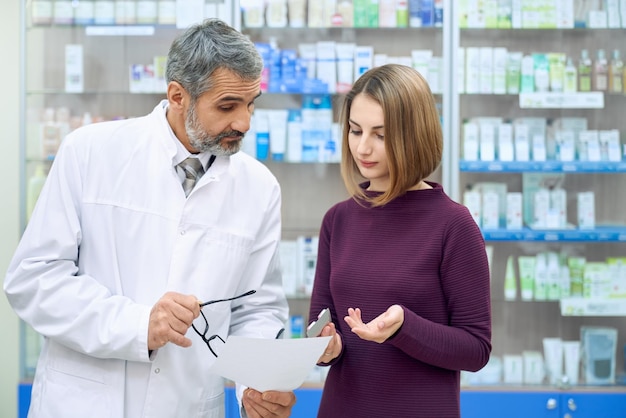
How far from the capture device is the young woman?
1.79m

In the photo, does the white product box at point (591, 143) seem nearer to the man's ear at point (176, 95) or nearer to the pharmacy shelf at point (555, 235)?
the pharmacy shelf at point (555, 235)

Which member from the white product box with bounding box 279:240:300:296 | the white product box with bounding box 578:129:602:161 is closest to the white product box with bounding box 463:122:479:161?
the white product box with bounding box 578:129:602:161

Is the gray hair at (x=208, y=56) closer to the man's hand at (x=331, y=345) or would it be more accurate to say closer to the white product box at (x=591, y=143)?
the man's hand at (x=331, y=345)

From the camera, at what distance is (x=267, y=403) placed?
75.9 inches

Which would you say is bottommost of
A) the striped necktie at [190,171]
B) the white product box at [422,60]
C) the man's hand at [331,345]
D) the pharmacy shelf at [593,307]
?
the pharmacy shelf at [593,307]

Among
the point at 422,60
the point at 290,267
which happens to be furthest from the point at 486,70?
the point at 290,267

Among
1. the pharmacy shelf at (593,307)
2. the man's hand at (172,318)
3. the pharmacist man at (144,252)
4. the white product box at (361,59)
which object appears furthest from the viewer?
the white product box at (361,59)

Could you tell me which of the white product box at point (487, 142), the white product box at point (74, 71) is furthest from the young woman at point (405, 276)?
the white product box at point (74, 71)

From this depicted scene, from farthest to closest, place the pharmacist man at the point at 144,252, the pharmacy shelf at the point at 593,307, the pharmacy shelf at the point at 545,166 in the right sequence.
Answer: the pharmacy shelf at the point at 593,307 → the pharmacy shelf at the point at 545,166 → the pharmacist man at the point at 144,252

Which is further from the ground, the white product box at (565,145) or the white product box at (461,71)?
the white product box at (461,71)

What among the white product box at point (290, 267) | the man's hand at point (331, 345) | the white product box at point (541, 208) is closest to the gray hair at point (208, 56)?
the man's hand at point (331, 345)

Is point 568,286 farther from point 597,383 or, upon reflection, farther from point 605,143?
point 605,143

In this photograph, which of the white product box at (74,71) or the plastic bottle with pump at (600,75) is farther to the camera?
the white product box at (74,71)

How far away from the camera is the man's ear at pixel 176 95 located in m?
2.00
